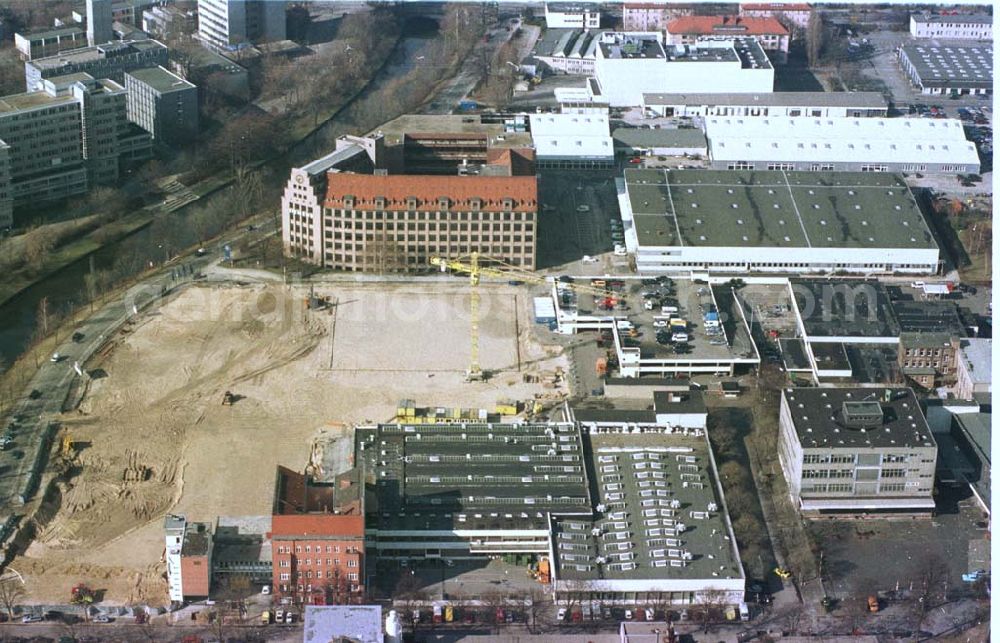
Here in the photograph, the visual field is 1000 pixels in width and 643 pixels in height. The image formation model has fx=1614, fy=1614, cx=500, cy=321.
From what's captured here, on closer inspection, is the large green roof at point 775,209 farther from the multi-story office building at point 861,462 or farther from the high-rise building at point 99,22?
the high-rise building at point 99,22

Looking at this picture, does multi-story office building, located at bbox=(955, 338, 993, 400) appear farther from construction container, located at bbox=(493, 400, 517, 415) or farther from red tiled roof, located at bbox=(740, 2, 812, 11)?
red tiled roof, located at bbox=(740, 2, 812, 11)

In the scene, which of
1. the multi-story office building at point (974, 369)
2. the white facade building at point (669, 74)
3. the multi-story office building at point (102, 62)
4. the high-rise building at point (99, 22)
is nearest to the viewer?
the multi-story office building at point (974, 369)

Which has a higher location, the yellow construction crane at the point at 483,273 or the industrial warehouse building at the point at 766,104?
the industrial warehouse building at the point at 766,104

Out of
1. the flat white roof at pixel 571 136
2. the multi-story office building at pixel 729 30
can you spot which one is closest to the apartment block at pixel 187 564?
the flat white roof at pixel 571 136

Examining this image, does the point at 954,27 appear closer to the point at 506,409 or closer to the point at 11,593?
the point at 506,409

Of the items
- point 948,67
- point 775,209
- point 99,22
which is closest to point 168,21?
point 99,22

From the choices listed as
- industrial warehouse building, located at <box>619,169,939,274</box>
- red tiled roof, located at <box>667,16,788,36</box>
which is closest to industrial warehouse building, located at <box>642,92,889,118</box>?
red tiled roof, located at <box>667,16,788,36</box>

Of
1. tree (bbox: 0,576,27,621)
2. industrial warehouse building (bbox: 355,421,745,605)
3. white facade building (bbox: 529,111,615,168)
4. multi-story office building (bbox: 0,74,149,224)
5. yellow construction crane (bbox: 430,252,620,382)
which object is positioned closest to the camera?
tree (bbox: 0,576,27,621)

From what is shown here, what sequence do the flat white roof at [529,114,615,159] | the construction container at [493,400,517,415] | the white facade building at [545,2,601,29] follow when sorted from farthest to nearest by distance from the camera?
the white facade building at [545,2,601,29], the flat white roof at [529,114,615,159], the construction container at [493,400,517,415]
